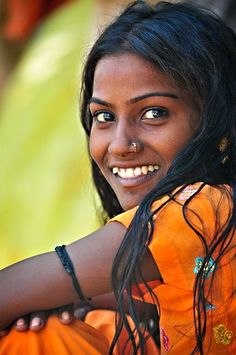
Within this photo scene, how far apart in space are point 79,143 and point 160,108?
289 centimetres

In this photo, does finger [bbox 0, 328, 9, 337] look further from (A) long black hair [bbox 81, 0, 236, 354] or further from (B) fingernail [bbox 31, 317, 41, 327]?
(A) long black hair [bbox 81, 0, 236, 354]

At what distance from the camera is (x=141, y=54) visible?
2.69 metres

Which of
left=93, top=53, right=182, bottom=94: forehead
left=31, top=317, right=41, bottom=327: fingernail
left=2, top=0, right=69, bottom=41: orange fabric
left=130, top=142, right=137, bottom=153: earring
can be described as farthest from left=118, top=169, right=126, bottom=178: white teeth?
left=2, top=0, right=69, bottom=41: orange fabric

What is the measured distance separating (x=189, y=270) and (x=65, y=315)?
1.22ft

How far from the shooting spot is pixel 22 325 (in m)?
2.51

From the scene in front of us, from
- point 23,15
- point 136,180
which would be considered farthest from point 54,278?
point 23,15

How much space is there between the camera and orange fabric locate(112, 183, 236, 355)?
93.4 inches

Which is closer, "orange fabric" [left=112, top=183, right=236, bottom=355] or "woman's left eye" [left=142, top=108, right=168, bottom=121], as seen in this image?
"orange fabric" [left=112, top=183, right=236, bottom=355]

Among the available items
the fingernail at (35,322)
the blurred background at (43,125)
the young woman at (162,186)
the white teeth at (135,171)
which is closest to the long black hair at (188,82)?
the young woman at (162,186)

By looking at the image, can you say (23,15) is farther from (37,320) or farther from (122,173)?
(37,320)

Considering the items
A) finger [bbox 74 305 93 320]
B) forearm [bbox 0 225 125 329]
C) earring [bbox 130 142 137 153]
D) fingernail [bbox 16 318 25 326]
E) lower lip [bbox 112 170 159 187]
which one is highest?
earring [bbox 130 142 137 153]

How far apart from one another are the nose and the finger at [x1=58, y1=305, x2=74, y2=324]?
44 centimetres

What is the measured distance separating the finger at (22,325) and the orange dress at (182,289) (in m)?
0.02

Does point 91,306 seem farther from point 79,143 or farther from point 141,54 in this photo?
point 79,143
